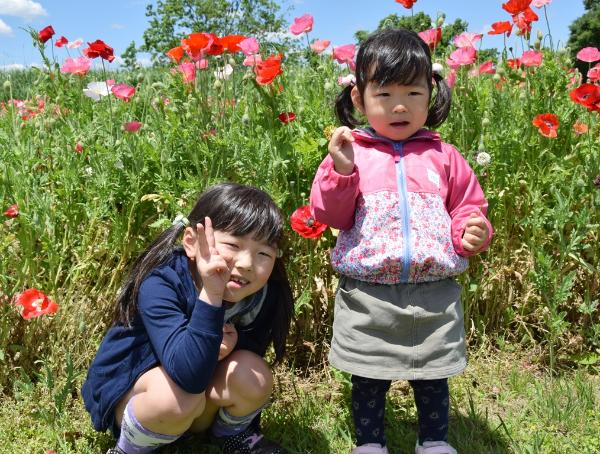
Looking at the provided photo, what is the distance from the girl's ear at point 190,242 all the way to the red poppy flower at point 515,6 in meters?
1.54

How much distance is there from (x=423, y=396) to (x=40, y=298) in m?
1.19

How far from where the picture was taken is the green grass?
6.68 ft

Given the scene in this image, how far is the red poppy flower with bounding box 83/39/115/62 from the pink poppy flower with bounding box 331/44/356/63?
2.94ft

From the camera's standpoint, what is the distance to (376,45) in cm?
175

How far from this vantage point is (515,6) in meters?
2.53

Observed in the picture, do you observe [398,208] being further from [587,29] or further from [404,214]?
[587,29]

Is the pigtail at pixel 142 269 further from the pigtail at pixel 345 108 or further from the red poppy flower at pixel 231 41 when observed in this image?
the red poppy flower at pixel 231 41

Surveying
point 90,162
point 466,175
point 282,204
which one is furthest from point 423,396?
point 90,162

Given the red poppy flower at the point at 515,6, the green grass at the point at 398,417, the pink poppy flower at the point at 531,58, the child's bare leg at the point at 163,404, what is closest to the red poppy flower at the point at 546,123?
the pink poppy flower at the point at 531,58

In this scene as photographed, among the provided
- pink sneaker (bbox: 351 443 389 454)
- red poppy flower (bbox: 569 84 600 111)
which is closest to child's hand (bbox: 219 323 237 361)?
pink sneaker (bbox: 351 443 389 454)

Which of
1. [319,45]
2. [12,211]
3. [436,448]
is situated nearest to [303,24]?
[319,45]

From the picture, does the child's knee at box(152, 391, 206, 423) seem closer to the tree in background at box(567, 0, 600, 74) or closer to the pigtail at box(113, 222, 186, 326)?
the pigtail at box(113, 222, 186, 326)

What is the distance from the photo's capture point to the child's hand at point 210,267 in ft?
5.23

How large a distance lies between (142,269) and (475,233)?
0.88 metres
